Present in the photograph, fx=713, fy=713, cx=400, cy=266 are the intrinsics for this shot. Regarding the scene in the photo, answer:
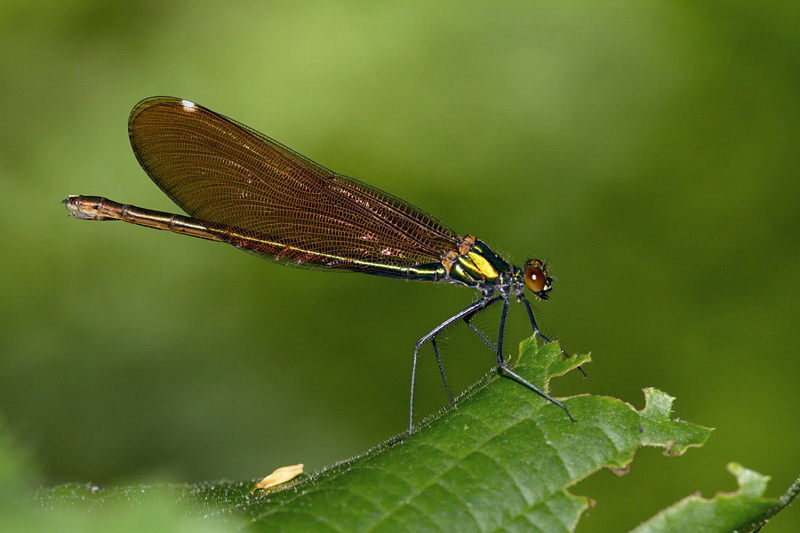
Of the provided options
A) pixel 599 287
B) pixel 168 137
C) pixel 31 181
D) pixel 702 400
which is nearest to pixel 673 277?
pixel 599 287

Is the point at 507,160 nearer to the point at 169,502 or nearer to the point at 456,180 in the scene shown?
the point at 456,180

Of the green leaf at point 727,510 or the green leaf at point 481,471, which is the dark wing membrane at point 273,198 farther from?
the green leaf at point 727,510

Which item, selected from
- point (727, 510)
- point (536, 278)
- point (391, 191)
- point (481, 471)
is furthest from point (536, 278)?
point (727, 510)

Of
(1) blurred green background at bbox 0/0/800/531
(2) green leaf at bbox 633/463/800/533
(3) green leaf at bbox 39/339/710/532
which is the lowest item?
(2) green leaf at bbox 633/463/800/533

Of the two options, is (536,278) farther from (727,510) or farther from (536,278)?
(727,510)

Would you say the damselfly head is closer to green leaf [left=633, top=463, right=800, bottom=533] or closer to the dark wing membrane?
the dark wing membrane

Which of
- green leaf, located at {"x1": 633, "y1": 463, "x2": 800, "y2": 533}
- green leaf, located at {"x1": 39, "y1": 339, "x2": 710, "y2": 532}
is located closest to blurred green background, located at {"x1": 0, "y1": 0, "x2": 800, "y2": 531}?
green leaf, located at {"x1": 39, "y1": 339, "x2": 710, "y2": 532}

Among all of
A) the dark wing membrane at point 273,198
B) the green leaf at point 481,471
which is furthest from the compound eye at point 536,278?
the green leaf at point 481,471
